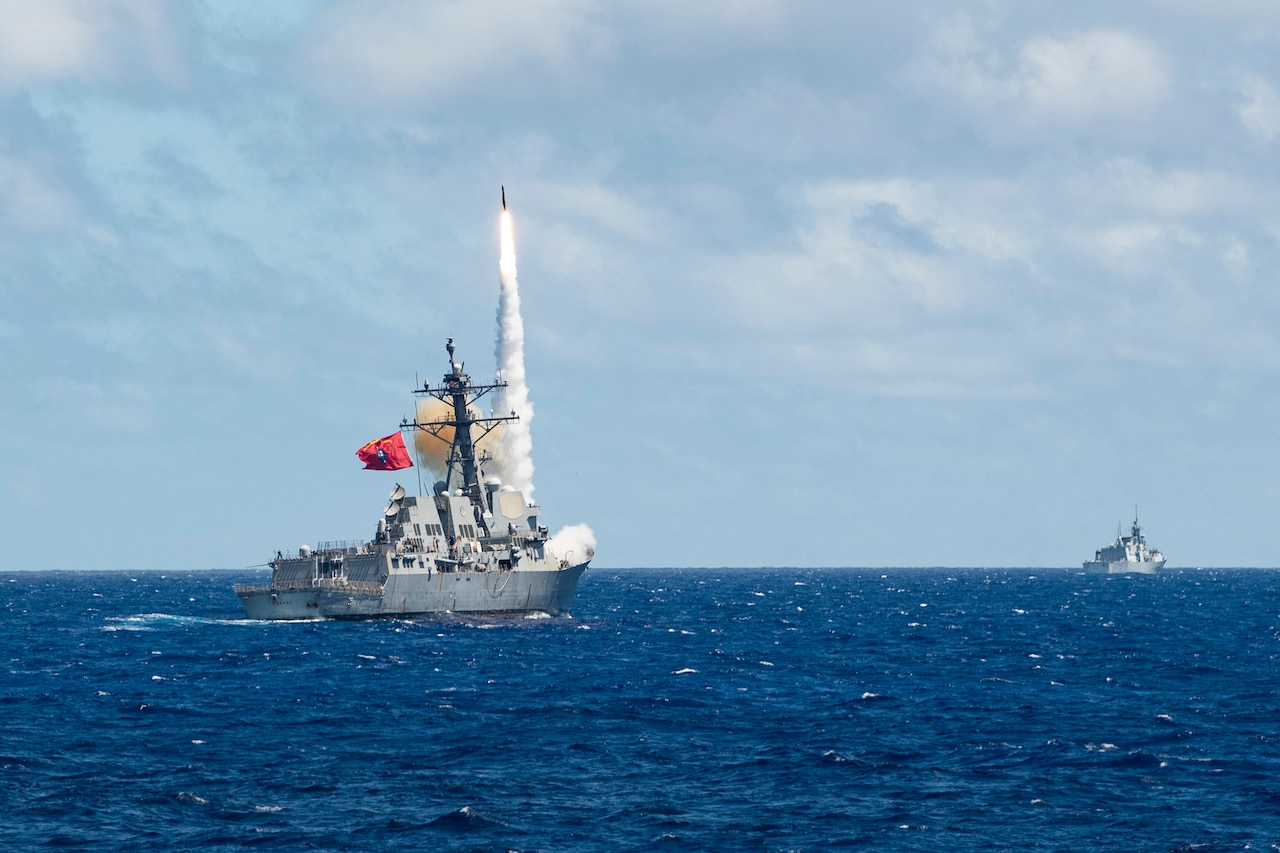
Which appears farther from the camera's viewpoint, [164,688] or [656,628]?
[656,628]

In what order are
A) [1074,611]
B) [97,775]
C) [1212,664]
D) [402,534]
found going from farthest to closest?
[1074,611], [402,534], [1212,664], [97,775]

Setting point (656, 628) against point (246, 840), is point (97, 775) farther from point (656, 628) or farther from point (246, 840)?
point (656, 628)

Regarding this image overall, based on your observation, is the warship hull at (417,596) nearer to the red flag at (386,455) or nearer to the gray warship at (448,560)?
the gray warship at (448,560)

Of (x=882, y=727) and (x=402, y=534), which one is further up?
(x=402, y=534)

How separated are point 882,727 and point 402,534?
44.3 meters

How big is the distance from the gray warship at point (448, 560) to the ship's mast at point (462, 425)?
0.20 feet

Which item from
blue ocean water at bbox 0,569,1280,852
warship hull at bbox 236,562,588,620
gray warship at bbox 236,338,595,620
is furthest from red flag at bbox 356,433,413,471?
blue ocean water at bbox 0,569,1280,852

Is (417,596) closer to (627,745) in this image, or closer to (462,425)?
(462,425)

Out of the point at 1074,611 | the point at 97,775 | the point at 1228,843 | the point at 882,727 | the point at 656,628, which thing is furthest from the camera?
the point at 1074,611

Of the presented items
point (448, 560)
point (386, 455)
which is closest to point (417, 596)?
point (448, 560)

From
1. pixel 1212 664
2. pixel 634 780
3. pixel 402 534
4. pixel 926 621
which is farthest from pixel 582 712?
pixel 926 621

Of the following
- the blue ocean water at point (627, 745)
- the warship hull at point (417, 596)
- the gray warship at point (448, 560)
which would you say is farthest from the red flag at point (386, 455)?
the blue ocean water at point (627, 745)

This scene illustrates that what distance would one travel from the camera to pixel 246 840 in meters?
27.6

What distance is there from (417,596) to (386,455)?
8.85 meters
